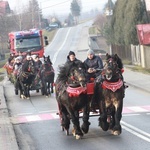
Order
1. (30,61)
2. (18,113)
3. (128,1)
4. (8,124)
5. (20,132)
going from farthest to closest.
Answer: (128,1), (30,61), (18,113), (8,124), (20,132)

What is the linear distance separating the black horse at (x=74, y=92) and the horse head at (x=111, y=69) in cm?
52

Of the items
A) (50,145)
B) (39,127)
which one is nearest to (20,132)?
(39,127)

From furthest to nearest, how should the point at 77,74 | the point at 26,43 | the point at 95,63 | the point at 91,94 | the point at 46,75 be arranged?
1. the point at 26,43
2. the point at 46,75
3. the point at 95,63
4. the point at 91,94
5. the point at 77,74

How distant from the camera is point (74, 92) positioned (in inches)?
492

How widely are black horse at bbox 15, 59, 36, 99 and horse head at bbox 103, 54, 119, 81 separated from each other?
1053 cm

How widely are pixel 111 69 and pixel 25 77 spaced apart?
37.9 feet

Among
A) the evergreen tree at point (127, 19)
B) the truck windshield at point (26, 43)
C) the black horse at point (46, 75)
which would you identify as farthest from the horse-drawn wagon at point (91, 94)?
the evergreen tree at point (127, 19)

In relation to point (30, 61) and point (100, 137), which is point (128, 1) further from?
point (100, 137)

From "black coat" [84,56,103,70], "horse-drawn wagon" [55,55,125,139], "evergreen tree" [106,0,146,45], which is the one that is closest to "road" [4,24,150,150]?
"horse-drawn wagon" [55,55,125,139]

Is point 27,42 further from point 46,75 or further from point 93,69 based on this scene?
point 93,69

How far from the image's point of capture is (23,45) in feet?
144

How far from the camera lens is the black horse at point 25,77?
2312 centimetres

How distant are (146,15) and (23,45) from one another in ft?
34.1

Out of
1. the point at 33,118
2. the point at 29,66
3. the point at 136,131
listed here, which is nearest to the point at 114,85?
the point at 136,131
